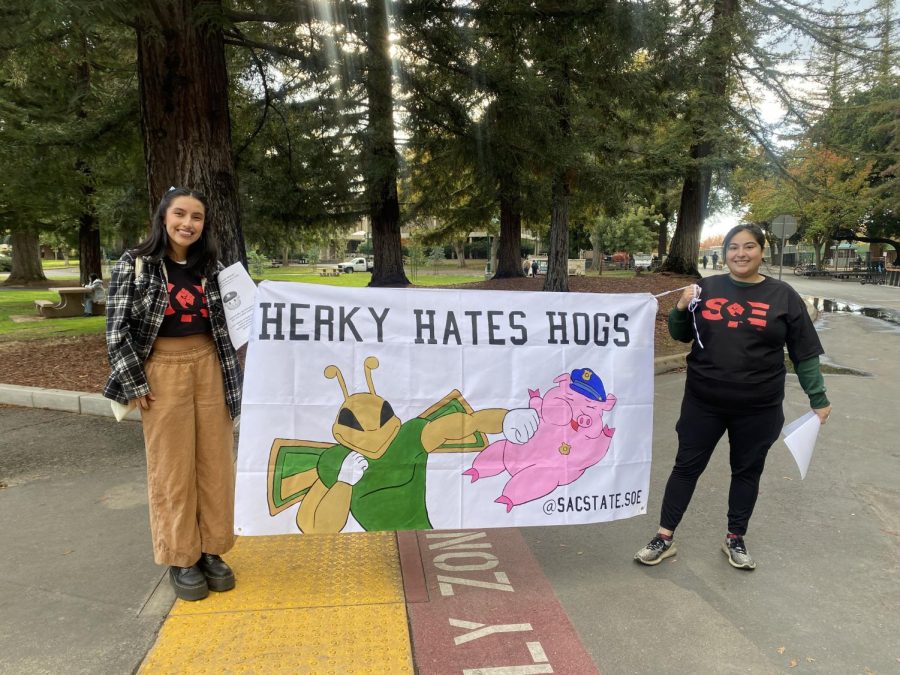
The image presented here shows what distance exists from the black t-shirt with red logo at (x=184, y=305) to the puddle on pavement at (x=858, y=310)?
18715mm

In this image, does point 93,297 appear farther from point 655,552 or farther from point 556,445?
point 655,552

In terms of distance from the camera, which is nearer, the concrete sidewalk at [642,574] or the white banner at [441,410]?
the concrete sidewalk at [642,574]

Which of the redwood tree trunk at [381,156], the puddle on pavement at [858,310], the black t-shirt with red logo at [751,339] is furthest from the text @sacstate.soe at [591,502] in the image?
the puddle on pavement at [858,310]

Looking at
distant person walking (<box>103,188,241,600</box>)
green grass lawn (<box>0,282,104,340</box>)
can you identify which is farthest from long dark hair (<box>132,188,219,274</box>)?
green grass lawn (<box>0,282,104,340</box>)

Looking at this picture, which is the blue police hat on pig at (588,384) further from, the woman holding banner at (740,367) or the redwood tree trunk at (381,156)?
the redwood tree trunk at (381,156)

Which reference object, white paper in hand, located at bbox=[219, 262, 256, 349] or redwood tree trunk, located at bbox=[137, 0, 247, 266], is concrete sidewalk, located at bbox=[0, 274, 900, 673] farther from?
redwood tree trunk, located at bbox=[137, 0, 247, 266]

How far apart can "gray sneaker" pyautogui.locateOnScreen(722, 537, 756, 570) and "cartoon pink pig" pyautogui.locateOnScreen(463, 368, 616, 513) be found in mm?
934

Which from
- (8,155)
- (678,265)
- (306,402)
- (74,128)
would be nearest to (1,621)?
(306,402)

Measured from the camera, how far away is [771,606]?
122 inches

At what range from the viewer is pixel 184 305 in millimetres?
2984

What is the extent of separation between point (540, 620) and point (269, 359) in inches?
75.1

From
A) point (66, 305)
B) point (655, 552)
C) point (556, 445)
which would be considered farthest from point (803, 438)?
point (66, 305)

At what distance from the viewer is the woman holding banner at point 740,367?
3213 millimetres

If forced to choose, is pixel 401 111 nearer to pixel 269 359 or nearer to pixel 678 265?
pixel 269 359
